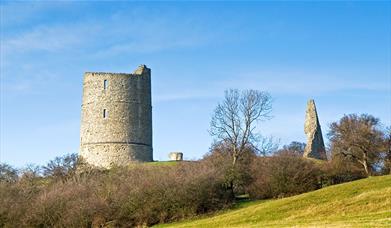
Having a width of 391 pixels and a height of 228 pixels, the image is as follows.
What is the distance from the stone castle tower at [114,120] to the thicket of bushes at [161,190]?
563cm

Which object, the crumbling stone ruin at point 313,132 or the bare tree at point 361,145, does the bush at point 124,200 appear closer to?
the bare tree at point 361,145

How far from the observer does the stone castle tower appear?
5034 cm

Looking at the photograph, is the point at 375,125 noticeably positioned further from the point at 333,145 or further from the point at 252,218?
the point at 252,218

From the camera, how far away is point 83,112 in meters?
51.7

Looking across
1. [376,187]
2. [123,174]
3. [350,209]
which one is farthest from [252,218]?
[123,174]

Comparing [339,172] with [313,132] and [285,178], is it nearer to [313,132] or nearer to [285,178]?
[285,178]

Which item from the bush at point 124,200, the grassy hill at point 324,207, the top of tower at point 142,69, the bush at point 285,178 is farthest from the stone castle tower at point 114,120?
the grassy hill at point 324,207

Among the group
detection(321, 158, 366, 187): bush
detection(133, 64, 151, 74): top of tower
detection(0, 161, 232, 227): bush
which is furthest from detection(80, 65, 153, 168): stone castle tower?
detection(321, 158, 366, 187): bush

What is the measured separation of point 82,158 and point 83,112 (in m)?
3.52

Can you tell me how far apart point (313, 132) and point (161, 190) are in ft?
55.5

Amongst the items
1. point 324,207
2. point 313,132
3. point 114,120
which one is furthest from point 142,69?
point 324,207

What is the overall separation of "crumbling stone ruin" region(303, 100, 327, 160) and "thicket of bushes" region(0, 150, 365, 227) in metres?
8.24

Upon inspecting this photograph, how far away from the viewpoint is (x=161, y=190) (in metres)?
39.1

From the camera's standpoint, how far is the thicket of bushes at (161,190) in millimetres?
38375
